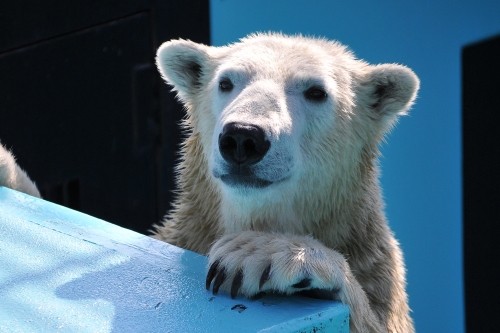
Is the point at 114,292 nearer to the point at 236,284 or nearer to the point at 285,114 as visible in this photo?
the point at 236,284

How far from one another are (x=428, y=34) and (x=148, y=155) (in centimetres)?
153

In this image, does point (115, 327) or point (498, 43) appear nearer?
point (115, 327)

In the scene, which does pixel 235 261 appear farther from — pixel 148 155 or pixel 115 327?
pixel 148 155

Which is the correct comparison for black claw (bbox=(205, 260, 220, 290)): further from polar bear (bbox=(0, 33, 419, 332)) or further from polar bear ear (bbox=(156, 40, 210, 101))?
polar bear ear (bbox=(156, 40, 210, 101))

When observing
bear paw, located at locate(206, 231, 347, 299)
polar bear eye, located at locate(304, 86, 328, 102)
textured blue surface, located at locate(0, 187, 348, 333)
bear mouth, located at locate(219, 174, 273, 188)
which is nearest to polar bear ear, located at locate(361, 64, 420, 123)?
polar bear eye, located at locate(304, 86, 328, 102)

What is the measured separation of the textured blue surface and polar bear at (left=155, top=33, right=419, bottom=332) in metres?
0.17

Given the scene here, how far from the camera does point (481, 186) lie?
4.55 m

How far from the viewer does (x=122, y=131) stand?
466cm

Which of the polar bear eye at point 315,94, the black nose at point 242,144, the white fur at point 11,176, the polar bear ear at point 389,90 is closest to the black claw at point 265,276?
the black nose at point 242,144

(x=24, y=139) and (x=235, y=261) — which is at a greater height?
(x=235, y=261)

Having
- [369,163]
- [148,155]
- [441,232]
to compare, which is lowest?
[441,232]

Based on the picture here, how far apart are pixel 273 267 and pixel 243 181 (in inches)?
18.5

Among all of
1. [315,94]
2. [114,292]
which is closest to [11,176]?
[315,94]

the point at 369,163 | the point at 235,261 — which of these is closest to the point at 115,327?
the point at 235,261
